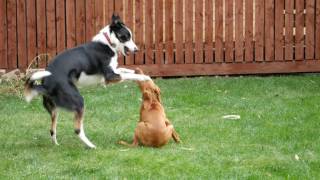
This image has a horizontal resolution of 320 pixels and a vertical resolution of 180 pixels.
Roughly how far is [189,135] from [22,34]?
5915mm

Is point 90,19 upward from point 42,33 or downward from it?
upward

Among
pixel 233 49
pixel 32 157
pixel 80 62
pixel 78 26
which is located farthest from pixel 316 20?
pixel 32 157

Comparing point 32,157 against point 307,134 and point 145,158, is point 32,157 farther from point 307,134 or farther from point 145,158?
point 307,134

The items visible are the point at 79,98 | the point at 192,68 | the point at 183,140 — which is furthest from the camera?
the point at 192,68

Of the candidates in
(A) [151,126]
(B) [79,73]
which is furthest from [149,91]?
(B) [79,73]

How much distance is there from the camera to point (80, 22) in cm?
1347

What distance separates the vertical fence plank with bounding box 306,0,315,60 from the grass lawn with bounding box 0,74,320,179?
0.97 meters

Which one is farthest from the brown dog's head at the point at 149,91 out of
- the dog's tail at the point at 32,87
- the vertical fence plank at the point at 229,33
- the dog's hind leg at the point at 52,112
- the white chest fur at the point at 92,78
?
the vertical fence plank at the point at 229,33

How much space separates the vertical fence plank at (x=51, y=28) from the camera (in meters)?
→ 13.4

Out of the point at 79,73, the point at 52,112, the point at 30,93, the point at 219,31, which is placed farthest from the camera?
the point at 219,31

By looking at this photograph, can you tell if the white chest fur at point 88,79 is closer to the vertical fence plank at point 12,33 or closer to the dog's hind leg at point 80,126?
the dog's hind leg at point 80,126

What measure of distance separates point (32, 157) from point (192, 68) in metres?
6.39

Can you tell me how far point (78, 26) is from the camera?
13469 mm

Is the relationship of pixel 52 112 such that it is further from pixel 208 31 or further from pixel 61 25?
pixel 208 31
